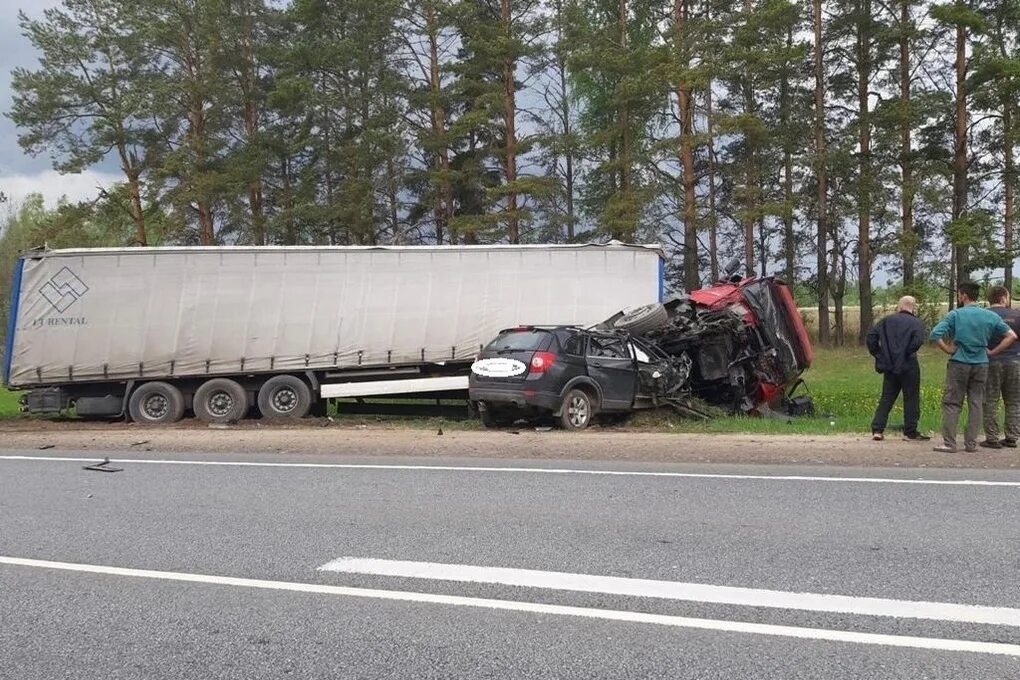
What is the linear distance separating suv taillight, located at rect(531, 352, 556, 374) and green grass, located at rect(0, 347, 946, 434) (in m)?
2.04

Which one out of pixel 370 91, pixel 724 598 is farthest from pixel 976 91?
pixel 724 598

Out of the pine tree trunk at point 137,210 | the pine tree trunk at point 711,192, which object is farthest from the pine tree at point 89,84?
the pine tree trunk at point 711,192

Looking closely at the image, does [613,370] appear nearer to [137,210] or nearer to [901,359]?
[901,359]

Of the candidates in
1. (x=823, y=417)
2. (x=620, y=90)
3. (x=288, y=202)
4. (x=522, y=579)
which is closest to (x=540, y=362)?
(x=823, y=417)

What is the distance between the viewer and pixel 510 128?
31.1 metres

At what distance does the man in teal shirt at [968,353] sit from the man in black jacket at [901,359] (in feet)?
2.23

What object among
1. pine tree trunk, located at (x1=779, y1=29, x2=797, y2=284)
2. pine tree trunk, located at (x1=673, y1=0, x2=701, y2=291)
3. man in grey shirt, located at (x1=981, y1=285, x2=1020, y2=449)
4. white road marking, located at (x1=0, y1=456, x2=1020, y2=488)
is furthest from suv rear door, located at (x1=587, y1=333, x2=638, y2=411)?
pine tree trunk, located at (x1=779, y1=29, x2=797, y2=284)

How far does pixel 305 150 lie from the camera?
3341 centimetres

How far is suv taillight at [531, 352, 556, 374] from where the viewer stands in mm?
11992

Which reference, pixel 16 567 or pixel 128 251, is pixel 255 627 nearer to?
pixel 16 567

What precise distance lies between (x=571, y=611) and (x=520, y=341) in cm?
830

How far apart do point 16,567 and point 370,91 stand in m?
28.9

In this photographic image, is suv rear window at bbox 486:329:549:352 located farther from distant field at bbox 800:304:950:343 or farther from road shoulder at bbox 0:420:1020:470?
distant field at bbox 800:304:950:343

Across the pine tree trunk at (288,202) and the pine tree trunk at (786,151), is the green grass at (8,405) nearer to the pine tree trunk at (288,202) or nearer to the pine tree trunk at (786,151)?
the pine tree trunk at (288,202)
